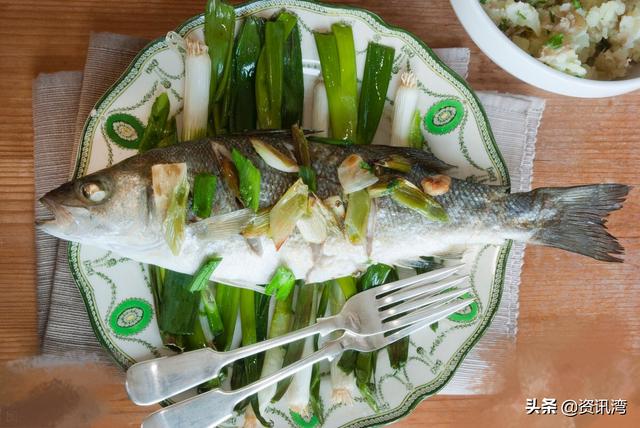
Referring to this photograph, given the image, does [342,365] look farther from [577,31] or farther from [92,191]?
[577,31]

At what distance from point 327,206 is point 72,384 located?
3.16 feet

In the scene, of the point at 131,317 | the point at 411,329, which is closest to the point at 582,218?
the point at 411,329

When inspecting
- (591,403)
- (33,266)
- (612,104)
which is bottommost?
(591,403)

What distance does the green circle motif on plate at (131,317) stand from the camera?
4.99 feet

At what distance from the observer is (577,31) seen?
4.99 feet

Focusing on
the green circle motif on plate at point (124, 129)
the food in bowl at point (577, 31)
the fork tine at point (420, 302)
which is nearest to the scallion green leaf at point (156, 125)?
the green circle motif on plate at point (124, 129)

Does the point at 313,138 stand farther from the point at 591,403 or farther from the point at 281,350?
the point at 591,403

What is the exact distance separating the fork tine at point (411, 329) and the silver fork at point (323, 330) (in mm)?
38

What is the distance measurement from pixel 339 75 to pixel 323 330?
0.72 metres

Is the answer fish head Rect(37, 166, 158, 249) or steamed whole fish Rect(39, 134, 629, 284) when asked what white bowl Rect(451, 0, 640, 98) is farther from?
fish head Rect(37, 166, 158, 249)

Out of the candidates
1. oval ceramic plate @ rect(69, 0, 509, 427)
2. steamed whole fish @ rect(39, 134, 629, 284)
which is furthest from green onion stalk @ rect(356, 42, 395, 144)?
steamed whole fish @ rect(39, 134, 629, 284)

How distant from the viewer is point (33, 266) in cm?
167

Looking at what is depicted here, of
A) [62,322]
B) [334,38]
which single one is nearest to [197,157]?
[334,38]

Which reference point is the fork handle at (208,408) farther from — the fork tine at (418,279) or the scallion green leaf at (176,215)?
the scallion green leaf at (176,215)
